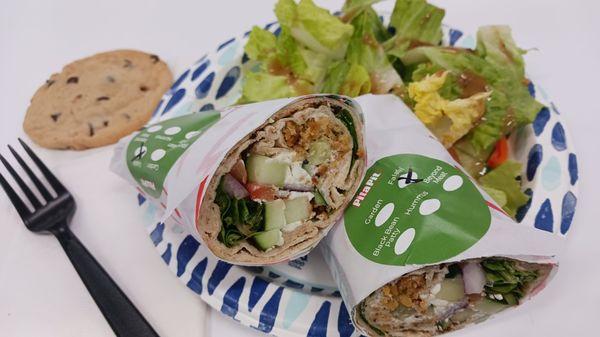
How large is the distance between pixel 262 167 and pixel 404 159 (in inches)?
14.2

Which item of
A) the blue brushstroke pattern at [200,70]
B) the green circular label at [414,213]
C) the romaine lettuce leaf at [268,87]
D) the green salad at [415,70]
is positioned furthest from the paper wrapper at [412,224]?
the blue brushstroke pattern at [200,70]

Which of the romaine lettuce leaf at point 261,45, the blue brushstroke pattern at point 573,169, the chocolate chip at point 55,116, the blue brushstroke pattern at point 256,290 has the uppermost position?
the romaine lettuce leaf at point 261,45

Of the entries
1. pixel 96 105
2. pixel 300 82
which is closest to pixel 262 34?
pixel 300 82

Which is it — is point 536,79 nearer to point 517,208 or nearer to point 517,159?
point 517,159

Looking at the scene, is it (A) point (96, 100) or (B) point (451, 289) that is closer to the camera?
(B) point (451, 289)

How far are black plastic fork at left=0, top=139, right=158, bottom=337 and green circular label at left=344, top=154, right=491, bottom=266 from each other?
61 centimetres

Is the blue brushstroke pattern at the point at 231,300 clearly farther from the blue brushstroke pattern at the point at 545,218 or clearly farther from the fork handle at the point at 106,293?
the blue brushstroke pattern at the point at 545,218

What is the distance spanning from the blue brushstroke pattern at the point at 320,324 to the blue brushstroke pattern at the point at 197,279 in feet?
1.06

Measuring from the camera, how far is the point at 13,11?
2678 mm

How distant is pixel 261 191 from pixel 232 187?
0.25 feet

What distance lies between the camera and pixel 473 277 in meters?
1.22

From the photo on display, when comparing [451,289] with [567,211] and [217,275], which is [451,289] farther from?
[217,275]

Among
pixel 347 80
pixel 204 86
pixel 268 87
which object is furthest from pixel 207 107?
pixel 347 80

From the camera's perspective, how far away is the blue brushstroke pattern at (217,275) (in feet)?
4.68
